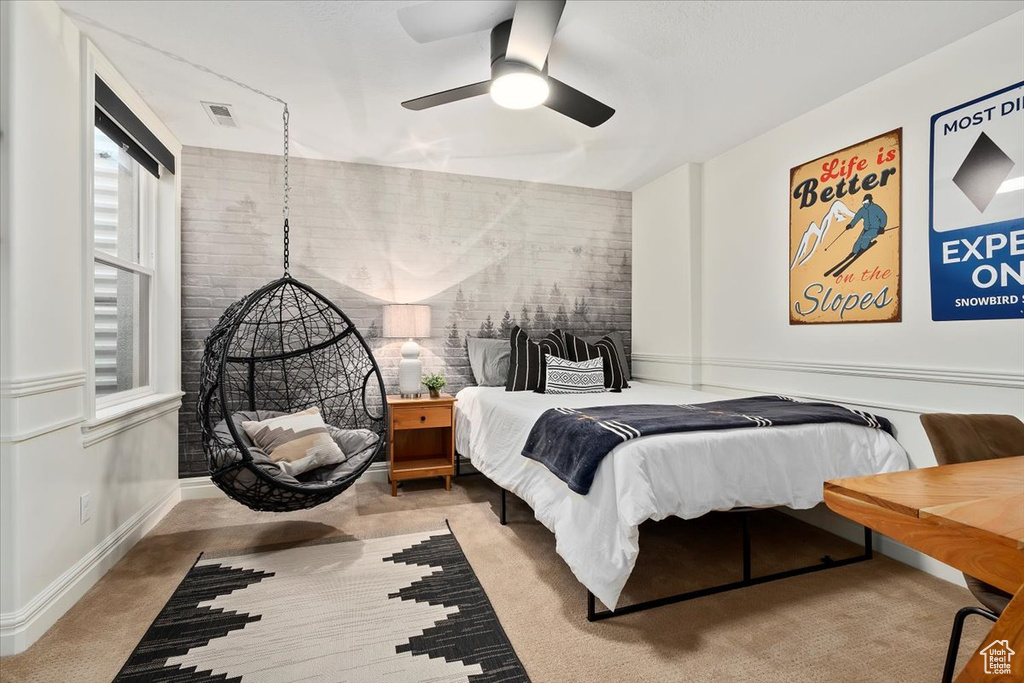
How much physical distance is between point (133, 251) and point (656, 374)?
12.8 feet

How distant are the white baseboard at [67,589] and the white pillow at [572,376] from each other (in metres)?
2.59

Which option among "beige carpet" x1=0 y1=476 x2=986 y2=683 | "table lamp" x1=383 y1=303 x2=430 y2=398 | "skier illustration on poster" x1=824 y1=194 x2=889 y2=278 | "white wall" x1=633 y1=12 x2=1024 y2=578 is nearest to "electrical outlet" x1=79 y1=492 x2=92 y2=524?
"beige carpet" x1=0 y1=476 x2=986 y2=683

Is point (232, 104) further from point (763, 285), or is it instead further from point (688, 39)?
point (763, 285)

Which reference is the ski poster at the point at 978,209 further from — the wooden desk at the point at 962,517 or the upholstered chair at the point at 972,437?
the wooden desk at the point at 962,517

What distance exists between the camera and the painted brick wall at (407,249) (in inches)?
146

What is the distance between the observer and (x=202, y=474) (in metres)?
3.68

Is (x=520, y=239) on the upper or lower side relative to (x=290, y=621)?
upper

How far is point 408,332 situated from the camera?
3.82m

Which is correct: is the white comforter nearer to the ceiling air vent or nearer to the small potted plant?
the small potted plant

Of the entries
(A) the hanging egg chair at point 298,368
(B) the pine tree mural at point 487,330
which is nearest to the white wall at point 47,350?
(A) the hanging egg chair at point 298,368

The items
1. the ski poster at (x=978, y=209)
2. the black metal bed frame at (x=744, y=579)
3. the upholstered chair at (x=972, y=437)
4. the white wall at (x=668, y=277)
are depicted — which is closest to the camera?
the upholstered chair at (x=972, y=437)

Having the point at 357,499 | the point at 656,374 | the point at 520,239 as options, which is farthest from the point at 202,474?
the point at 656,374

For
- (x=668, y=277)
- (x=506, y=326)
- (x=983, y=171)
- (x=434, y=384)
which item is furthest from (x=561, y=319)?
(x=983, y=171)

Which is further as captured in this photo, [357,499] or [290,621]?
[357,499]
